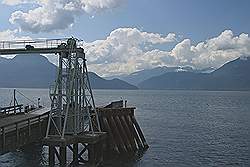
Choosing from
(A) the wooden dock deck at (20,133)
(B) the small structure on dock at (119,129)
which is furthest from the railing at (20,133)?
(B) the small structure on dock at (119,129)

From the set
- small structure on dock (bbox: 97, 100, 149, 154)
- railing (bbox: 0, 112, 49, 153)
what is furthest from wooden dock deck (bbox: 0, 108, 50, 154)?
small structure on dock (bbox: 97, 100, 149, 154)

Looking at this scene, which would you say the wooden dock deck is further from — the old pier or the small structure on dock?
the small structure on dock

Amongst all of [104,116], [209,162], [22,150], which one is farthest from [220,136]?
[22,150]

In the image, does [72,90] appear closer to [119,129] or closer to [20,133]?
[20,133]

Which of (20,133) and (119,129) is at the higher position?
(20,133)

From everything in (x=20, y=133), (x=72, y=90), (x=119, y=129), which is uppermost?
(x=72, y=90)

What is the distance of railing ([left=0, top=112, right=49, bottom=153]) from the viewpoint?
2935cm

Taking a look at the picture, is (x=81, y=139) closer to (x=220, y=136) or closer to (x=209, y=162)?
(x=209, y=162)

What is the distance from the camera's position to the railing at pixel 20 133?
29.4 metres

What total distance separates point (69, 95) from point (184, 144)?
25.6 metres

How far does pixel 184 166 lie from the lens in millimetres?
41344

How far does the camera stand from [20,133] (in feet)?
106

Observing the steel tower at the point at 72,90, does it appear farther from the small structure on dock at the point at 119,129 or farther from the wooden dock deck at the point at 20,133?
the small structure on dock at the point at 119,129

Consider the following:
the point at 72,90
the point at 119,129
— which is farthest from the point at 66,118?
the point at 119,129
